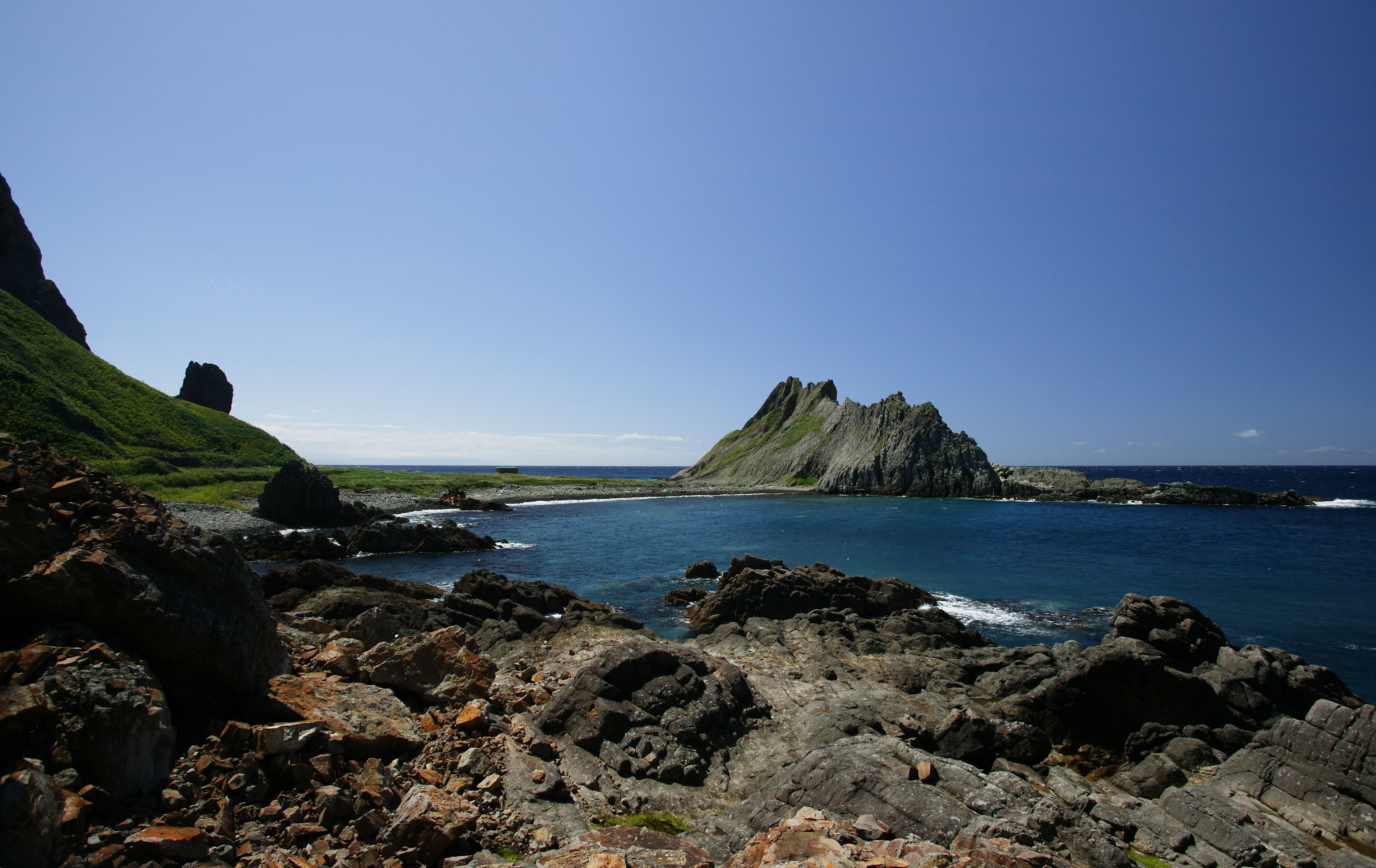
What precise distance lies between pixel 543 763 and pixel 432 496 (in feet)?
316

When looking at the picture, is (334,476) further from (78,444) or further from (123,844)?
(123,844)

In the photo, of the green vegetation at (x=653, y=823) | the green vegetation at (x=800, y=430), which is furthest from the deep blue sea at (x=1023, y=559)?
the green vegetation at (x=800, y=430)

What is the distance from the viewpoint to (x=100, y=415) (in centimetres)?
7700

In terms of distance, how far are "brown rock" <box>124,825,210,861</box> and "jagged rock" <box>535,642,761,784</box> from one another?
23.1 feet

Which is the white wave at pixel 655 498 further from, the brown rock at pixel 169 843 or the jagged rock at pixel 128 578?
the brown rock at pixel 169 843

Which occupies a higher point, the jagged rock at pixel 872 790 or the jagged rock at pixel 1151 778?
the jagged rock at pixel 872 790

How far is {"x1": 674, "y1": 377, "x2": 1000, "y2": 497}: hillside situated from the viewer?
375 feet

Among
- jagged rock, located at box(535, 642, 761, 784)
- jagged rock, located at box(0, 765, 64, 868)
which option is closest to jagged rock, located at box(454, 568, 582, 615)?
jagged rock, located at box(535, 642, 761, 784)

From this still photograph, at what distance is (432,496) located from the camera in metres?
98.0

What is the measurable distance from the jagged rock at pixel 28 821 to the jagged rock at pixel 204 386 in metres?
151

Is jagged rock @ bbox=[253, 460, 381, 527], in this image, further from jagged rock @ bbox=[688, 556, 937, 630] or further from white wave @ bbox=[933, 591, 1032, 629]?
white wave @ bbox=[933, 591, 1032, 629]

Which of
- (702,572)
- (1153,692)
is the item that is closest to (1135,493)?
(702,572)

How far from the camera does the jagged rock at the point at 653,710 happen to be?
1219 cm

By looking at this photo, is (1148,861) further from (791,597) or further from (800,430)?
(800,430)
